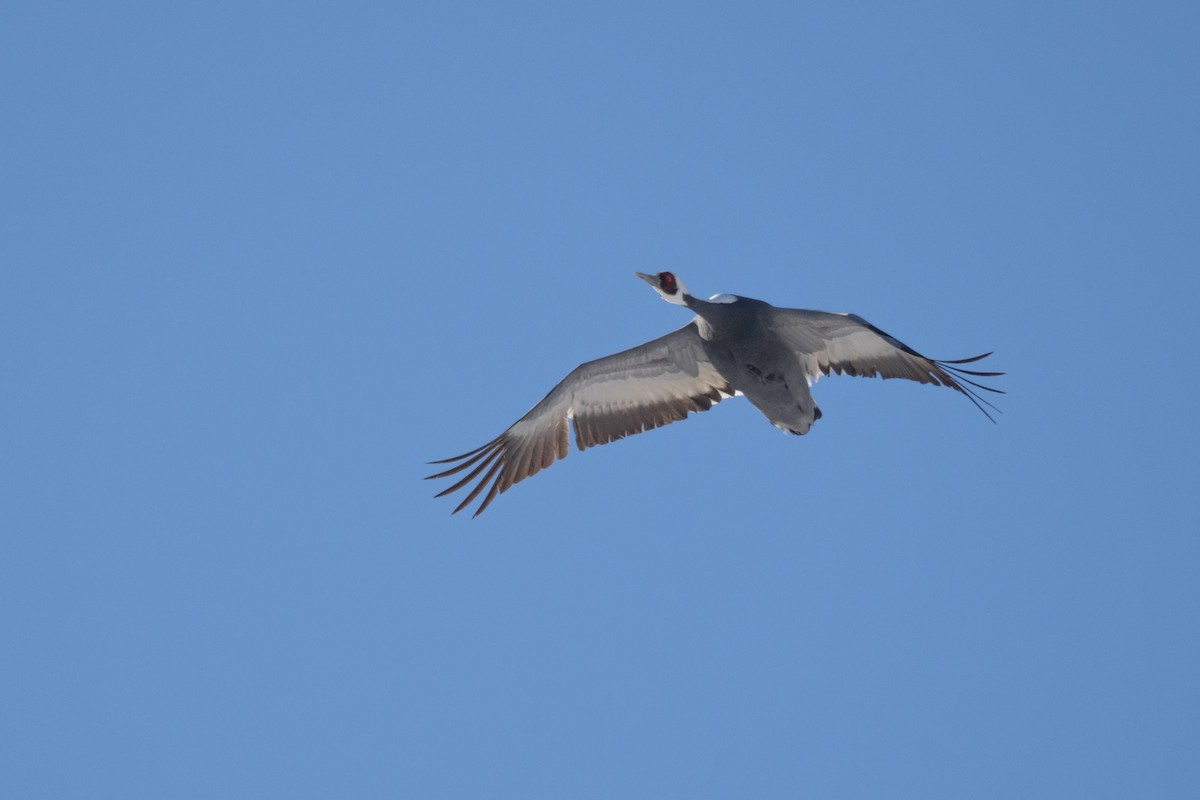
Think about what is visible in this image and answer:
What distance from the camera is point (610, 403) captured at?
2147cm

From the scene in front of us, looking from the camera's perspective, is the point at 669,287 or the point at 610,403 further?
the point at 610,403

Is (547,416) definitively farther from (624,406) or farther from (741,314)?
(741,314)

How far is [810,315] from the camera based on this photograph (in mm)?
19562

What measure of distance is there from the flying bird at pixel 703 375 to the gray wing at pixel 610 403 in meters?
0.02

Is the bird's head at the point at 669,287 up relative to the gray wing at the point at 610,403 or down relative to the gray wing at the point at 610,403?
up

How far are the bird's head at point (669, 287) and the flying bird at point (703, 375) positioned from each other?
0.05ft

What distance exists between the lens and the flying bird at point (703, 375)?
1964 cm

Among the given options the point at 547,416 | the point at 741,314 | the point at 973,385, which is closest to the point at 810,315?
the point at 741,314

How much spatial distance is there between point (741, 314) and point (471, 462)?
463 centimetres

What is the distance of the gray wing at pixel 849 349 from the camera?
1947 centimetres

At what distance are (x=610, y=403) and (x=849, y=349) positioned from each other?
12.6 ft

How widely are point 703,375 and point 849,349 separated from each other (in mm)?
2367

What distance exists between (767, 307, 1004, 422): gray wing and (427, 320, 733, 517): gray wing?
1.50 metres

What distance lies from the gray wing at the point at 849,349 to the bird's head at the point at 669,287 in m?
1.33
